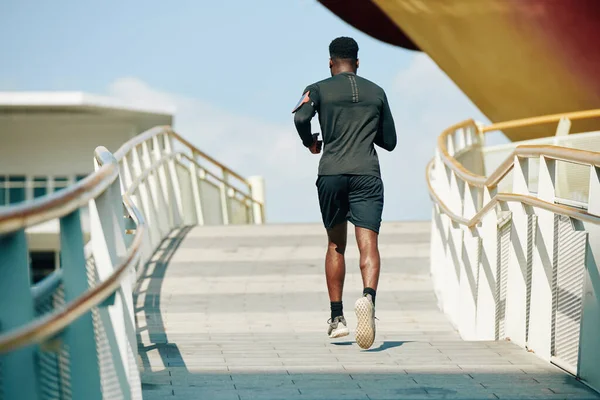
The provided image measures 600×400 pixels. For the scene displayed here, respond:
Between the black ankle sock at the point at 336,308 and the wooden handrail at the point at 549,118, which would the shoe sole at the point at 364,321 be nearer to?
the black ankle sock at the point at 336,308

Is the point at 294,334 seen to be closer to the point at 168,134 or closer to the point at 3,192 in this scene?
the point at 168,134

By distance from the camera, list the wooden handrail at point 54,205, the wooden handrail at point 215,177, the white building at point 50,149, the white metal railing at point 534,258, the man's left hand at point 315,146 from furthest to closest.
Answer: the white building at point 50,149
the wooden handrail at point 215,177
the man's left hand at point 315,146
the white metal railing at point 534,258
the wooden handrail at point 54,205

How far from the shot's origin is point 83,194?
349 cm

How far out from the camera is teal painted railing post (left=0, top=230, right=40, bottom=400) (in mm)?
3057

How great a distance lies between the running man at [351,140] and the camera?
5910 millimetres

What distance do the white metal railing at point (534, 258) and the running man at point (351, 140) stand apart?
0.91m

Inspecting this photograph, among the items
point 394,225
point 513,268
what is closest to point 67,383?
point 513,268

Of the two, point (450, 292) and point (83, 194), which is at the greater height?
point (83, 194)

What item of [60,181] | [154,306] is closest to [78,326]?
[154,306]

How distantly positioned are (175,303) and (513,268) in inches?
163

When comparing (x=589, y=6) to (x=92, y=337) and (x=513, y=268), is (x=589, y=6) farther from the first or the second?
(x=92, y=337)

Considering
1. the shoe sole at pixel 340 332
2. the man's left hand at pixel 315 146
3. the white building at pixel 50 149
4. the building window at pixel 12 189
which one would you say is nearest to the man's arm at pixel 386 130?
the man's left hand at pixel 315 146

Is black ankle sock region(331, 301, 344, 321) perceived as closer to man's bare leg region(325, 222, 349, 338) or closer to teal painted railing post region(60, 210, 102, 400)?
man's bare leg region(325, 222, 349, 338)

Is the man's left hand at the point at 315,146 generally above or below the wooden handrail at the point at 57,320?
above
